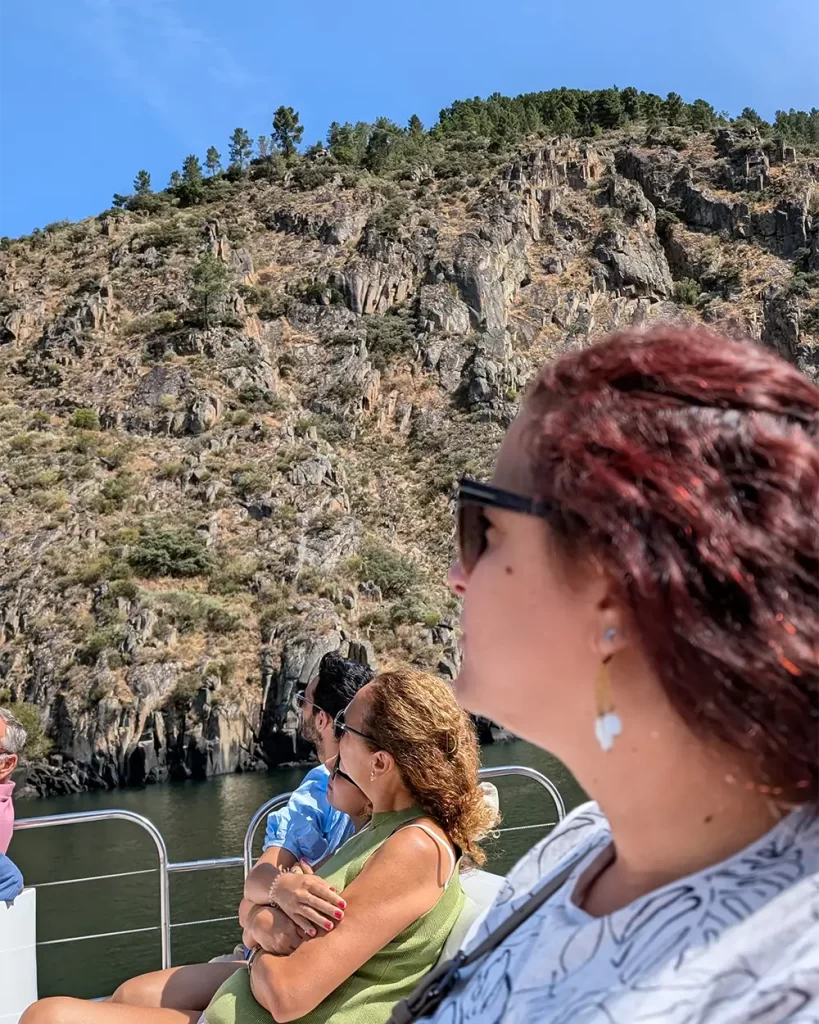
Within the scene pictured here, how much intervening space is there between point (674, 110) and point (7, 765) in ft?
205

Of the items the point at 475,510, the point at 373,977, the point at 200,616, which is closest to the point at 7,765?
the point at 373,977

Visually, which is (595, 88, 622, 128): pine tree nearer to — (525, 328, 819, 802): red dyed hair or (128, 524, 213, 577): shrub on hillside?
(128, 524, 213, 577): shrub on hillside

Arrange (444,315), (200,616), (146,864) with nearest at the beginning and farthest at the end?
1. (146,864)
2. (200,616)
3. (444,315)

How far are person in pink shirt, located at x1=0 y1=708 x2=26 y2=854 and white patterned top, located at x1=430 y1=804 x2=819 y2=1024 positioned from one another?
266cm

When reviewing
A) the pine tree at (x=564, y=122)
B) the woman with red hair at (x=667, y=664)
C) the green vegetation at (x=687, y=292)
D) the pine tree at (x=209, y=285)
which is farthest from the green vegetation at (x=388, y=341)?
the woman with red hair at (x=667, y=664)

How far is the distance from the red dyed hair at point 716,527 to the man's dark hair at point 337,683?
86.1 inches

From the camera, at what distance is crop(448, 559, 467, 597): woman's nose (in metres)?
0.85

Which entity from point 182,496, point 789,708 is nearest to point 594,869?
point 789,708

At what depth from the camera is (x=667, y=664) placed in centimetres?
64

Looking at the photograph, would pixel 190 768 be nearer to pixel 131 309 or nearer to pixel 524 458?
pixel 131 309

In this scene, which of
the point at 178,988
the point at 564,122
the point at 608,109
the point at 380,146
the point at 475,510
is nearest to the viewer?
the point at 475,510

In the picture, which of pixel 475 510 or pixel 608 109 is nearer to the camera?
pixel 475 510

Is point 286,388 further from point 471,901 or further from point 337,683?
point 471,901

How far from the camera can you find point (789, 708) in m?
0.60
